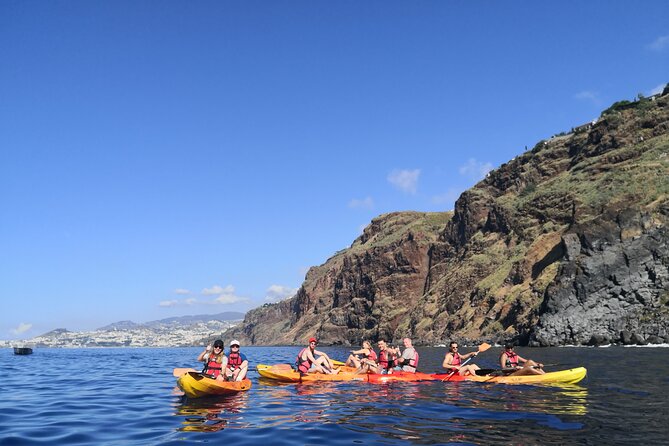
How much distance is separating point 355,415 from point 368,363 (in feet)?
28.4

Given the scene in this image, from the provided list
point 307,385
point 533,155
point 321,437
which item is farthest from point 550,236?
point 321,437

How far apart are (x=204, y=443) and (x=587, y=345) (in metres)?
50.7

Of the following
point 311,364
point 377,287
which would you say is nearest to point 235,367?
point 311,364

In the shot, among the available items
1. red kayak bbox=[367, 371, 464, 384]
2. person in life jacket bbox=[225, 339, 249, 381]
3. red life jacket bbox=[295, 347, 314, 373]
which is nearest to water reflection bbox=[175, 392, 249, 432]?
person in life jacket bbox=[225, 339, 249, 381]

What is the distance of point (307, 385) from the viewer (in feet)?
68.1

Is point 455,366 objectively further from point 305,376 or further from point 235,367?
point 235,367

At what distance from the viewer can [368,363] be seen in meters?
21.7

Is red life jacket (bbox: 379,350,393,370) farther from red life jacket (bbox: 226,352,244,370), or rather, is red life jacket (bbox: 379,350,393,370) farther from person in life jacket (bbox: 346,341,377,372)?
red life jacket (bbox: 226,352,244,370)

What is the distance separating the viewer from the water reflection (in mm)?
11756

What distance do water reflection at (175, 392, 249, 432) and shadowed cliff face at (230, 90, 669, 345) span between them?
147 ft

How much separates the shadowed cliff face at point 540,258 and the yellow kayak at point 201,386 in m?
44.4

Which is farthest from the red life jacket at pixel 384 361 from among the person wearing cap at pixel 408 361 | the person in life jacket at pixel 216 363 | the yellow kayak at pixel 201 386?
the yellow kayak at pixel 201 386

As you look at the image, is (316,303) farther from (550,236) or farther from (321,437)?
(321,437)

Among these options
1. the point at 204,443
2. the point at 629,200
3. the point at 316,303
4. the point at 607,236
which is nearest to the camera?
the point at 204,443
